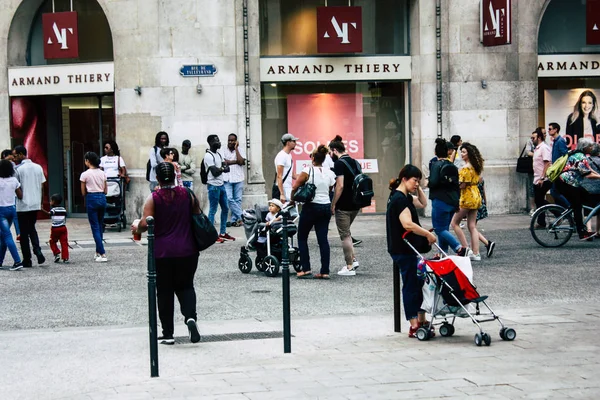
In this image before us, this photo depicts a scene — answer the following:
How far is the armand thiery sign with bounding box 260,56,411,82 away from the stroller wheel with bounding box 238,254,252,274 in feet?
27.7

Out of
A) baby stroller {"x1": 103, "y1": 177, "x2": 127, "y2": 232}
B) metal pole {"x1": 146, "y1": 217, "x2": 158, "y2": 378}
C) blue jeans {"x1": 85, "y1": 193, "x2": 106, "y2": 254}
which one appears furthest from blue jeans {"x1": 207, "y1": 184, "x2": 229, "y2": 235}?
metal pole {"x1": 146, "y1": 217, "x2": 158, "y2": 378}

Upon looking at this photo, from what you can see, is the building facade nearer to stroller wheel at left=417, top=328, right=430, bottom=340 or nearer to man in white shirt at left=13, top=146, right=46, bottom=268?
man in white shirt at left=13, top=146, right=46, bottom=268

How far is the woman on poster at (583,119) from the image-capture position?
2341 cm

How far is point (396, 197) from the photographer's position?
31.9 feet

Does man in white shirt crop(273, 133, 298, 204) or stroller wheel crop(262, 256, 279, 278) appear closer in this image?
stroller wheel crop(262, 256, 279, 278)

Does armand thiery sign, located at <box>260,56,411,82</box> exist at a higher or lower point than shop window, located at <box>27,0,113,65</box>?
lower

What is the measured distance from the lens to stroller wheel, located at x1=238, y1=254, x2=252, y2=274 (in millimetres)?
14180

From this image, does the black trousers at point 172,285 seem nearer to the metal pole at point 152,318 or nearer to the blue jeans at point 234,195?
the metal pole at point 152,318

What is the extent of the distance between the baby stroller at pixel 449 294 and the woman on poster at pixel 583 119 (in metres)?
14.8

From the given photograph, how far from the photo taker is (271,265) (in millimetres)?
13859

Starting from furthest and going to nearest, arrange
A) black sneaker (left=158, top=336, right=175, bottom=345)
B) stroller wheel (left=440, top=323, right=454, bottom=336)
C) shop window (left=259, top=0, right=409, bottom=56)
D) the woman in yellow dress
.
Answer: shop window (left=259, top=0, right=409, bottom=56) → the woman in yellow dress → stroller wheel (left=440, top=323, right=454, bottom=336) → black sneaker (left=158, top=336, right=175, bottom=345)

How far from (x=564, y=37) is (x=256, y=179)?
7952 millimetres

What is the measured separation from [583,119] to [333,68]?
600cm

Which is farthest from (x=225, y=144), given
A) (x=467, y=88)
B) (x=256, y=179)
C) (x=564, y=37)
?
(x=564, y=37)
